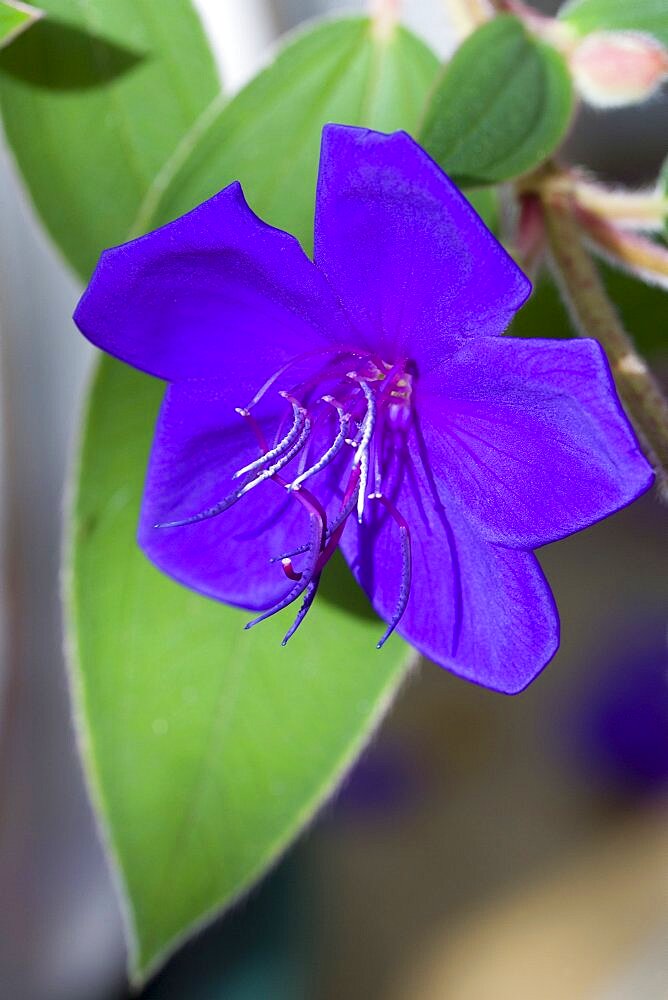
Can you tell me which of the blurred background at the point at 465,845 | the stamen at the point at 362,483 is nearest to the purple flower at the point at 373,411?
the stamen at the point at 362,483

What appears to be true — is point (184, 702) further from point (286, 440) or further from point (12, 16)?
point (12, 16)

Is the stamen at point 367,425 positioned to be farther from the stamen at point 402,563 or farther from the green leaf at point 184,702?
the green leaf at point 184,702

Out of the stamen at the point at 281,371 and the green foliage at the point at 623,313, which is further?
the green foliage at the point at 623,313

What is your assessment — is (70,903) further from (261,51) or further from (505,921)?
(261,51)

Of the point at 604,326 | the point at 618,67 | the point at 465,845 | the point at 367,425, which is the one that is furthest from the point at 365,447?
the point at 465,845

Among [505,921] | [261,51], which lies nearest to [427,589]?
[261,51]
